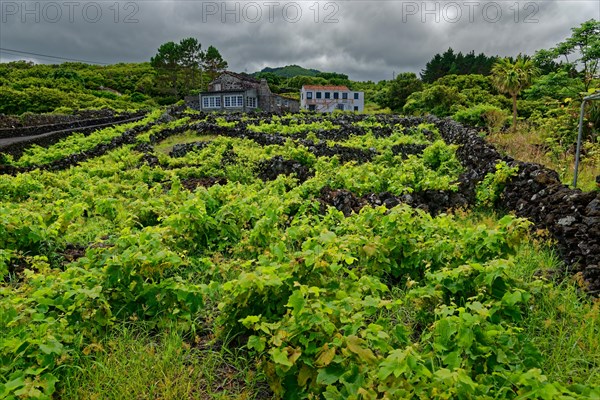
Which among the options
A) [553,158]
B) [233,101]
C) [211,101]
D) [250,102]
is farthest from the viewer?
[211,101]

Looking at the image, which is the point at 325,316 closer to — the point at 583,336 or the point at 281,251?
the point at 281,251

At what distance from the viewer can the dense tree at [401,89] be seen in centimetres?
4853

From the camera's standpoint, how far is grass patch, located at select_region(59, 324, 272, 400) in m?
2.94

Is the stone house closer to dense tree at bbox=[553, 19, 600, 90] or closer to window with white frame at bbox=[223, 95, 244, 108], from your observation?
window with white frame at bbox=[223, 95, 244, 108]

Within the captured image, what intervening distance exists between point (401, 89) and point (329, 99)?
16956mm

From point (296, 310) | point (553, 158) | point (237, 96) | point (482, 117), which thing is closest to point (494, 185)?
point (553, 158)

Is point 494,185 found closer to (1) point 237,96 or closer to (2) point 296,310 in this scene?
(2) point 296,310

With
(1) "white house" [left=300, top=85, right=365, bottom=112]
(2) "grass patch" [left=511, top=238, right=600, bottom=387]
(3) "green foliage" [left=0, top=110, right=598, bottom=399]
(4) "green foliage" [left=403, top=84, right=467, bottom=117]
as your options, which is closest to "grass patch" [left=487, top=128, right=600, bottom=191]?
(2) "grass patch" [left=511, top=238, right=600, bottom=387]

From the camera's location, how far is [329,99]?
64062 mm

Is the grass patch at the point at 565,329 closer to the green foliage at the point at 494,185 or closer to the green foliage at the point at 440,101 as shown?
the green foliage at the point at 494,185

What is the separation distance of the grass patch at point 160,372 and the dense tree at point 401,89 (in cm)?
4751

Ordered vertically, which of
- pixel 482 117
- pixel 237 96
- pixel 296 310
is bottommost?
pixel 296 310

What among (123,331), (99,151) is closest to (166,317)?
(123,331)

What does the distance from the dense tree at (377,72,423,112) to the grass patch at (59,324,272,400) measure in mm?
47508
